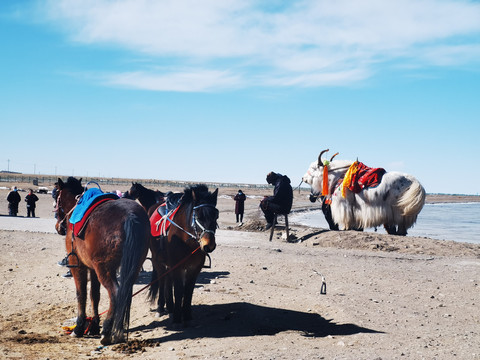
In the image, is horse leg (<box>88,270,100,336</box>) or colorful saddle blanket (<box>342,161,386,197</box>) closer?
horse leg (<box>88,270,100,336</box>)

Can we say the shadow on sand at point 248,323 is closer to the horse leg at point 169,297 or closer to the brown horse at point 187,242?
the horse leg at point 169,297

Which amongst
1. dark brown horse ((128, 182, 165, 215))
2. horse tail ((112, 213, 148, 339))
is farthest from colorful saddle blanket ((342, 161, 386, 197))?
horse tail ((112, 213, 148, 339))

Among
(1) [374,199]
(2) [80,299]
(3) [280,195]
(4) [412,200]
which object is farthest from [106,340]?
(4) [412,200]

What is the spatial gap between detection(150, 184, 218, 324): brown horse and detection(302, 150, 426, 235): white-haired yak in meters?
10.4

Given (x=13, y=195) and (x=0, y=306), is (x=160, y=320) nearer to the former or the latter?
(x=0, y=306)

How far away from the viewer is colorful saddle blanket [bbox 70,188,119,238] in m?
6.51

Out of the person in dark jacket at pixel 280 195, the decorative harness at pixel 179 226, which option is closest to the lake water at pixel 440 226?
the person in dark jacket at pixel 280 195

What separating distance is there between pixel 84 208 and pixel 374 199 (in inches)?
449

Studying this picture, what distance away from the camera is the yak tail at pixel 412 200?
1568 centimetres

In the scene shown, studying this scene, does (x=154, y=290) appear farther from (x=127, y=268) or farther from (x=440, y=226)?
(x=440, y=226)

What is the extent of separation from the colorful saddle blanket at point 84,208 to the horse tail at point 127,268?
0.80m

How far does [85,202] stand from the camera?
6742 mm

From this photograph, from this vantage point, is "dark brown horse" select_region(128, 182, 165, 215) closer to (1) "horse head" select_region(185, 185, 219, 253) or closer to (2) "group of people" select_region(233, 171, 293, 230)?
(1) "horse head" select_region(185, 185, 219, 253)

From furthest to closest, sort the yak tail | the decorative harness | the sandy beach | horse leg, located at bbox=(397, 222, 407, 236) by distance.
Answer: horse leg, located at bbox=(397, 222, 407, 236)
the yak tail
the decorative harness
the sandy beach
